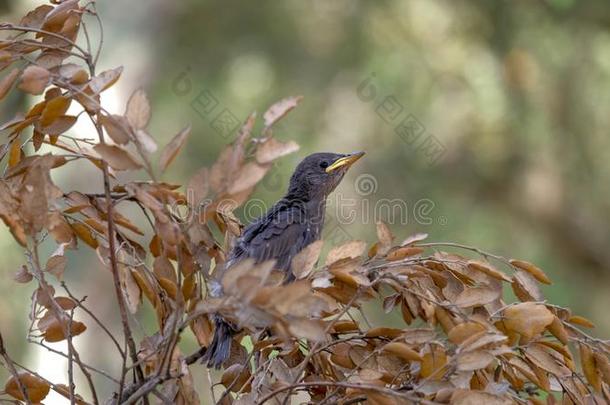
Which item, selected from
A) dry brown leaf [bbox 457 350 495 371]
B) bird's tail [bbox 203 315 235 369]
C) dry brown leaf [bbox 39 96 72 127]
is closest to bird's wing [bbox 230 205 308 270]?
bird's tail [bbox 203 315 235 369]

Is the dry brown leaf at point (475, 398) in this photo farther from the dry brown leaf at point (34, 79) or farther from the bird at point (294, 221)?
the dry brown leaf at point (34, 79)

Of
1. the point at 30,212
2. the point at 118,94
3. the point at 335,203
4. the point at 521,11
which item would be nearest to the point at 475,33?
the point at 521,11

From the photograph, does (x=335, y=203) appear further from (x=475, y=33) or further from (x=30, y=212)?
(x=30, y=212)

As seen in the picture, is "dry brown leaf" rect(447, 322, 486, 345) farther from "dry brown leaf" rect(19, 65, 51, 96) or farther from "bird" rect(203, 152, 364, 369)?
"dry brown leaf" rect(19, 65, 51, 96)

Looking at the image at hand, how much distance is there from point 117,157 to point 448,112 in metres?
6.93

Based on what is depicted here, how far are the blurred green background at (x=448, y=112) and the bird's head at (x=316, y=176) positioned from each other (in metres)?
3.11

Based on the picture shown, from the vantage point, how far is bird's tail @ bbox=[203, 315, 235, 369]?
7.76 ft

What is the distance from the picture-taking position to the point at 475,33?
27.8ft

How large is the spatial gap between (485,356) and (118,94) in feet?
18.6

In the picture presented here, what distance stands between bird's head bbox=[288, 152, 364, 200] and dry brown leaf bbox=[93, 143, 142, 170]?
244 centimetres

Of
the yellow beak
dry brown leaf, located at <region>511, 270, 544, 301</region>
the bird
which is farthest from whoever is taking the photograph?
the yellow beak

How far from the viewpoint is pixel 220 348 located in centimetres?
243

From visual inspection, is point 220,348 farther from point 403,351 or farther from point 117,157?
point 117,157

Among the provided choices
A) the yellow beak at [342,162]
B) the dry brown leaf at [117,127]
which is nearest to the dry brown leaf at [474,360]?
the dry brown leaf at [117,127]
